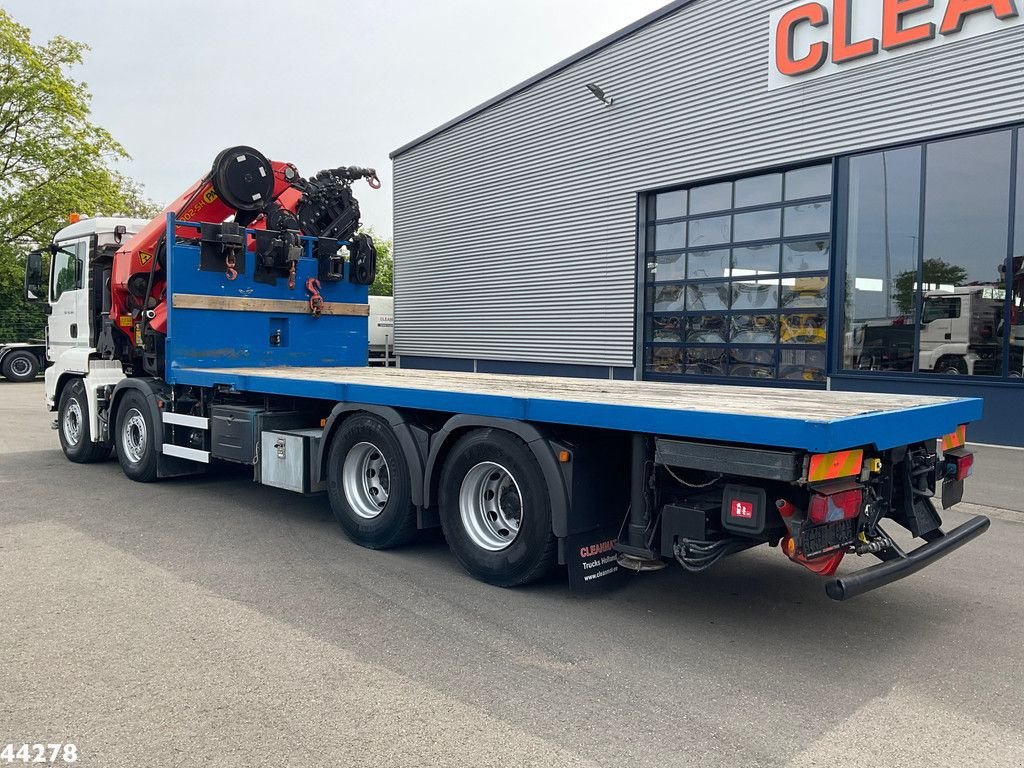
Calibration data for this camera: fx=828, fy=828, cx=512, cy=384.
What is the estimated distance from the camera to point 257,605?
4898 millimetres

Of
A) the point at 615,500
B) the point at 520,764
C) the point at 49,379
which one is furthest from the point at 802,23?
the point at 520,764

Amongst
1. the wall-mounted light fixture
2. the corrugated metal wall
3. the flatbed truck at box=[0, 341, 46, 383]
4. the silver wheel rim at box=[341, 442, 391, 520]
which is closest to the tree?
the flatbed truck at box=[0, 341, 46, 383]

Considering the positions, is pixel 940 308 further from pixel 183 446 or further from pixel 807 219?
pixel 183 446

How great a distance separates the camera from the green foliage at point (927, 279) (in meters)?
11.9

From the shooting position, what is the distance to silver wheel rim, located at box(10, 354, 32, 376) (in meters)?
25.9

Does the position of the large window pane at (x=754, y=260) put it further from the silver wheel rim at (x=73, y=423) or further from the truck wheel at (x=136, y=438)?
the silver wheel rim at (x=73, y=423)

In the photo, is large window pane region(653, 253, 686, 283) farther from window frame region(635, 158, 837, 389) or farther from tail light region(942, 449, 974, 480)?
tail light region(942, 449, 974, 480)

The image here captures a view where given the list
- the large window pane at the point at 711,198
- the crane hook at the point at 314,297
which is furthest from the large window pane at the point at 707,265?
the crane hook at the point at 314,297

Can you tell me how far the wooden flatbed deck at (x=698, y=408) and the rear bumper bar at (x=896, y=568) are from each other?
2.10 ft

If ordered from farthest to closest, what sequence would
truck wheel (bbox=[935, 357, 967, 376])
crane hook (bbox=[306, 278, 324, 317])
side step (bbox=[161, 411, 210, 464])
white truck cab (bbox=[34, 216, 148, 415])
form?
1. truck wheel (bbox=[935, 357, 967, 376])
2. white truck cab (bbox=[34, 216, 148, 415])
3. crane hook (bbox=[306, 278, 324, 317])
4. side step (bbox=[161, 411, 210, 464])

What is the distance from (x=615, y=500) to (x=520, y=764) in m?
2.07

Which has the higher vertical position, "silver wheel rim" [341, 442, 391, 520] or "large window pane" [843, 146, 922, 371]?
"large window pane" [843, 146, 922, 371]

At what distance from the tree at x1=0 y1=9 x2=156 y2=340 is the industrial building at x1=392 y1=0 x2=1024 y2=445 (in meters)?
19.0

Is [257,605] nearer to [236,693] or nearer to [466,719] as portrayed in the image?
[236,693]
